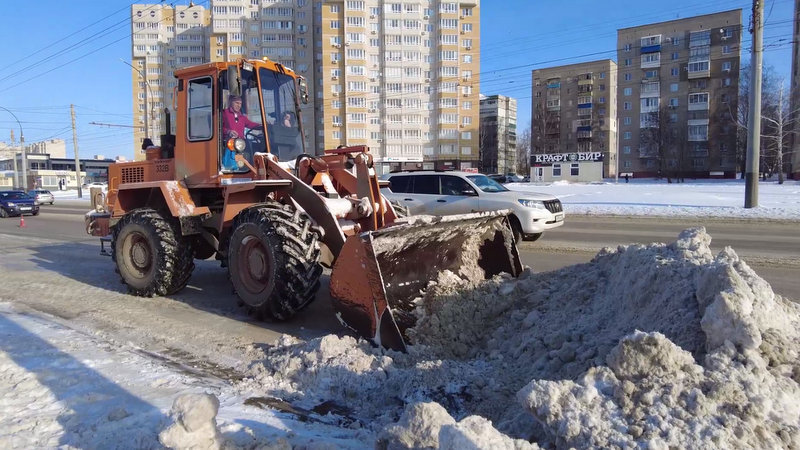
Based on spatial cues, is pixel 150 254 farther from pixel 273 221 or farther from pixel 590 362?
pixel 590 362

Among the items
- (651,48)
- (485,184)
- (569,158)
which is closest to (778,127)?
(569,158)

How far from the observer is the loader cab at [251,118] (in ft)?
21.9

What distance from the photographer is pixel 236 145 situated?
6582mm

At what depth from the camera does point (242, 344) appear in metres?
5.15

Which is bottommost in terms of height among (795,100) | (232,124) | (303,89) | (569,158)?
(232,124)

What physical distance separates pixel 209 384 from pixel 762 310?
150 inches

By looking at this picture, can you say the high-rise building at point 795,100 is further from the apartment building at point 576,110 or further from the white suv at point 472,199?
the white suv at point 472,199

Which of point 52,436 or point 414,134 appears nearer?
point 52,436

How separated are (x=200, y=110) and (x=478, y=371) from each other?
5144mm

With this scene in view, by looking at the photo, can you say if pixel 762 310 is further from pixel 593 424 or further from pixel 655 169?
pixel 655 169

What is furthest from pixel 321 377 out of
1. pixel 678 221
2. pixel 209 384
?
pixel 678 221

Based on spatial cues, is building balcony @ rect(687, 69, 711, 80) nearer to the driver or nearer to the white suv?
the white suv

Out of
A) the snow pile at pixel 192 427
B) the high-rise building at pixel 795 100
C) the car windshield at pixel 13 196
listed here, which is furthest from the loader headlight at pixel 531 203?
the high-rise building at pixel 795 100

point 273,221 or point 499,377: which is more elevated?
point 273,221
